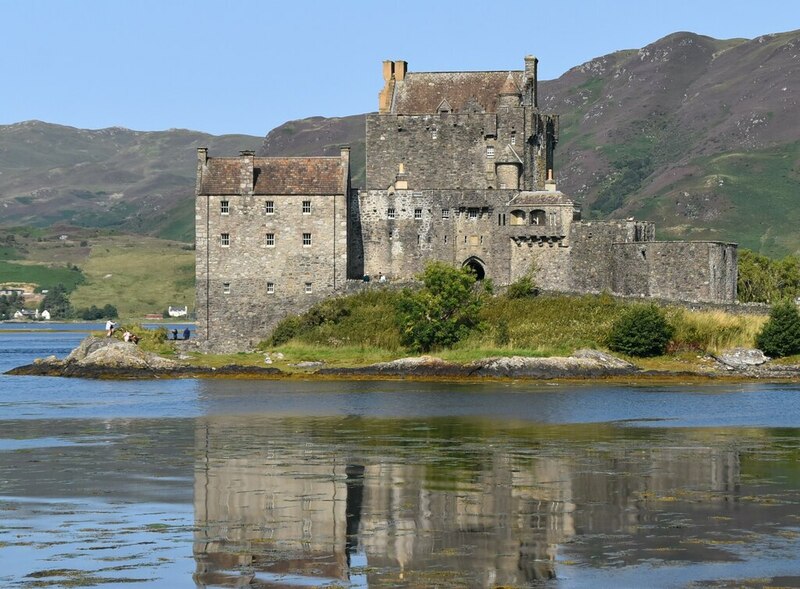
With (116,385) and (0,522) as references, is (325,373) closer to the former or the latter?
(116,385)

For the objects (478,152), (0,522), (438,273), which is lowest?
(0,522)

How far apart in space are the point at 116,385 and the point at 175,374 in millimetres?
4231

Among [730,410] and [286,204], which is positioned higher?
[286,204]

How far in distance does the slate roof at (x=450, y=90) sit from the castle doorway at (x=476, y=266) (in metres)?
8.15

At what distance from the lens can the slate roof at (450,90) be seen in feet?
271

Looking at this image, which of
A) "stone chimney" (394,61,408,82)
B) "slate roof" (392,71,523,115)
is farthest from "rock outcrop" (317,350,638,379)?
"stone chimney" (394,61,408,82)

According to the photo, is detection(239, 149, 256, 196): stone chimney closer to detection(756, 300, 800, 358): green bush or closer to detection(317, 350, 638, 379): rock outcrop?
detection(317, 350, 638, 379): rock outcrop

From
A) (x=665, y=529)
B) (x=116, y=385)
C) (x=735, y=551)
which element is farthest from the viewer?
(x=116, y=385)

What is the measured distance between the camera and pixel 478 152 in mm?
81875

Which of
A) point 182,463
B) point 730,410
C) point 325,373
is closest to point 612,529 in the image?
point 182,463

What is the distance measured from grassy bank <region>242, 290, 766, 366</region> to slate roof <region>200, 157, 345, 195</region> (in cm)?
592

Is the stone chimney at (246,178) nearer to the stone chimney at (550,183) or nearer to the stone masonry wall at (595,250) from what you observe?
the stone chimney at (550,183)

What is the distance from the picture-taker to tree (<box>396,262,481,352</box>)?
72125 mm

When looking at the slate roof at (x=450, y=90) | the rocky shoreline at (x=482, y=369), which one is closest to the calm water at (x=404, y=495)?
the rocky shoreline at (x=482, y=369)
